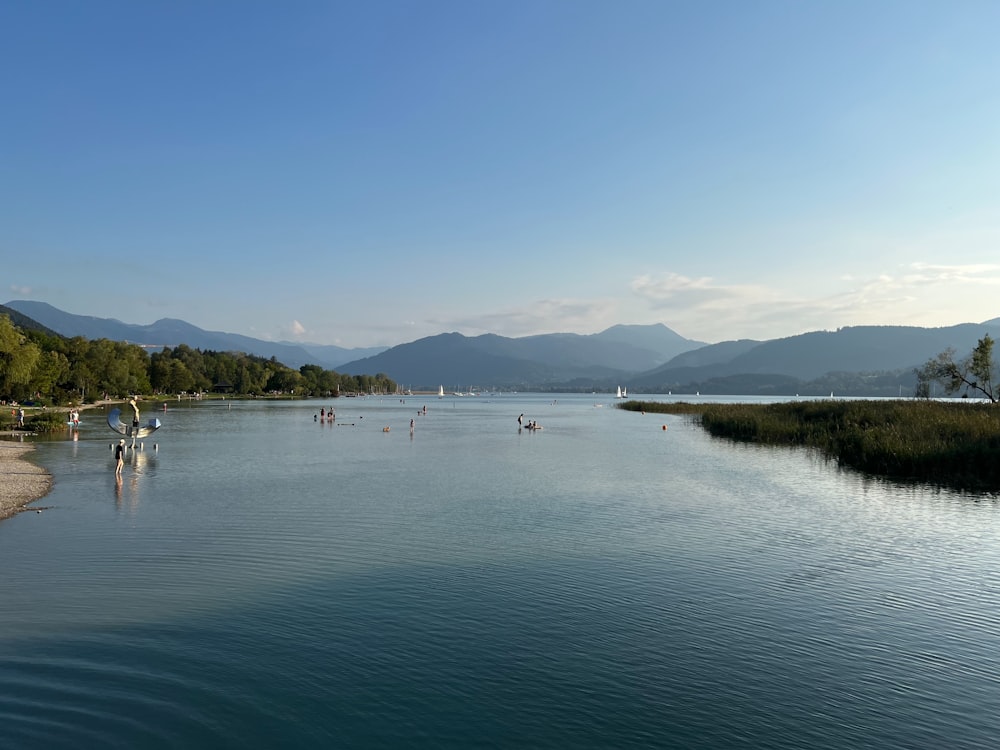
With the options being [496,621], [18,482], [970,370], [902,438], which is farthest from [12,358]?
[970,370]

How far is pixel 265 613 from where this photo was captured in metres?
15.0

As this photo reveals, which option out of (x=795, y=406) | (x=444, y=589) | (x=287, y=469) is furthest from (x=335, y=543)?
(x=795, y=406)

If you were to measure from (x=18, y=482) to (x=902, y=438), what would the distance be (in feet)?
166

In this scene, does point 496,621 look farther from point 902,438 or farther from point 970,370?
point 970,370

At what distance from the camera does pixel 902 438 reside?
142 ft

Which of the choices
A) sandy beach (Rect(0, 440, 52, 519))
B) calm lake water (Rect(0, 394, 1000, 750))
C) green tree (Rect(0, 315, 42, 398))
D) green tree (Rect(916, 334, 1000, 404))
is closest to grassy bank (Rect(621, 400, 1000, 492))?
calm lake water (Rect(0, 394, 1000, 750))

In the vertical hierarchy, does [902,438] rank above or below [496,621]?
above

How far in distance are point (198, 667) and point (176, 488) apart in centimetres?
2336

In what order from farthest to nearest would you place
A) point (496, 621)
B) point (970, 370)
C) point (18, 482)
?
point (970, 370) → point (18, 482) → point (496, 621)

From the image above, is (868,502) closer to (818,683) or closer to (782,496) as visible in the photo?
(782,496)

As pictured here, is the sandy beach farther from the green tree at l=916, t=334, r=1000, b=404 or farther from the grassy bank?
the green tree at l=916, t=334, r=1000, b=404

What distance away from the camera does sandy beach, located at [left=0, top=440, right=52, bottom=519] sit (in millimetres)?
26625

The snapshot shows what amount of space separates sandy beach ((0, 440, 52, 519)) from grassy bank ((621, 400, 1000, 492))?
4385cm

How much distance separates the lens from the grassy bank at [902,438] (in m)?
37.1
